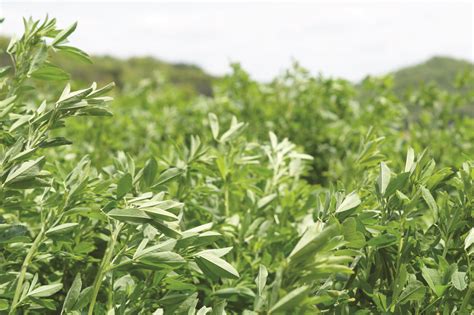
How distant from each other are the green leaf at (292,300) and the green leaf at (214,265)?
9.6 inches

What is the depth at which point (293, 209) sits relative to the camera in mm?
1573

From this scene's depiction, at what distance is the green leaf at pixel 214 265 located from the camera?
907 millimetres

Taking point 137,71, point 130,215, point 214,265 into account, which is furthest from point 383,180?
point 137,71

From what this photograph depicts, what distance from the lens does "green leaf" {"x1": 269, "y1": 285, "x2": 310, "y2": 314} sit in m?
0.65

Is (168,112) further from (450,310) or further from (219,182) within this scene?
(450,310)

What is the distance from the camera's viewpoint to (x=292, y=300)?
0.66m

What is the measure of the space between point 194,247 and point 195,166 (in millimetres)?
471

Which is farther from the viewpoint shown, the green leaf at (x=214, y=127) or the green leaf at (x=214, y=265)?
the green leaf at (x=214, y=127)

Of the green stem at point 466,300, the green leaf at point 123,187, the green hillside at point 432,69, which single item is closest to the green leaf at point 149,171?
the green leaf at point 123,187

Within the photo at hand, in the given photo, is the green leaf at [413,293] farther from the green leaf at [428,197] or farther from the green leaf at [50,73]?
the green leaf at [50,73]

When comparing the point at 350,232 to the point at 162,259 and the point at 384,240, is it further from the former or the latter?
the point at 162,259

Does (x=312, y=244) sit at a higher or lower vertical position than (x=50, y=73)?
lower

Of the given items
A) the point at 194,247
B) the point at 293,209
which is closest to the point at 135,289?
the point at 194,247

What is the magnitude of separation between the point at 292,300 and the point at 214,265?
28 centimetres
